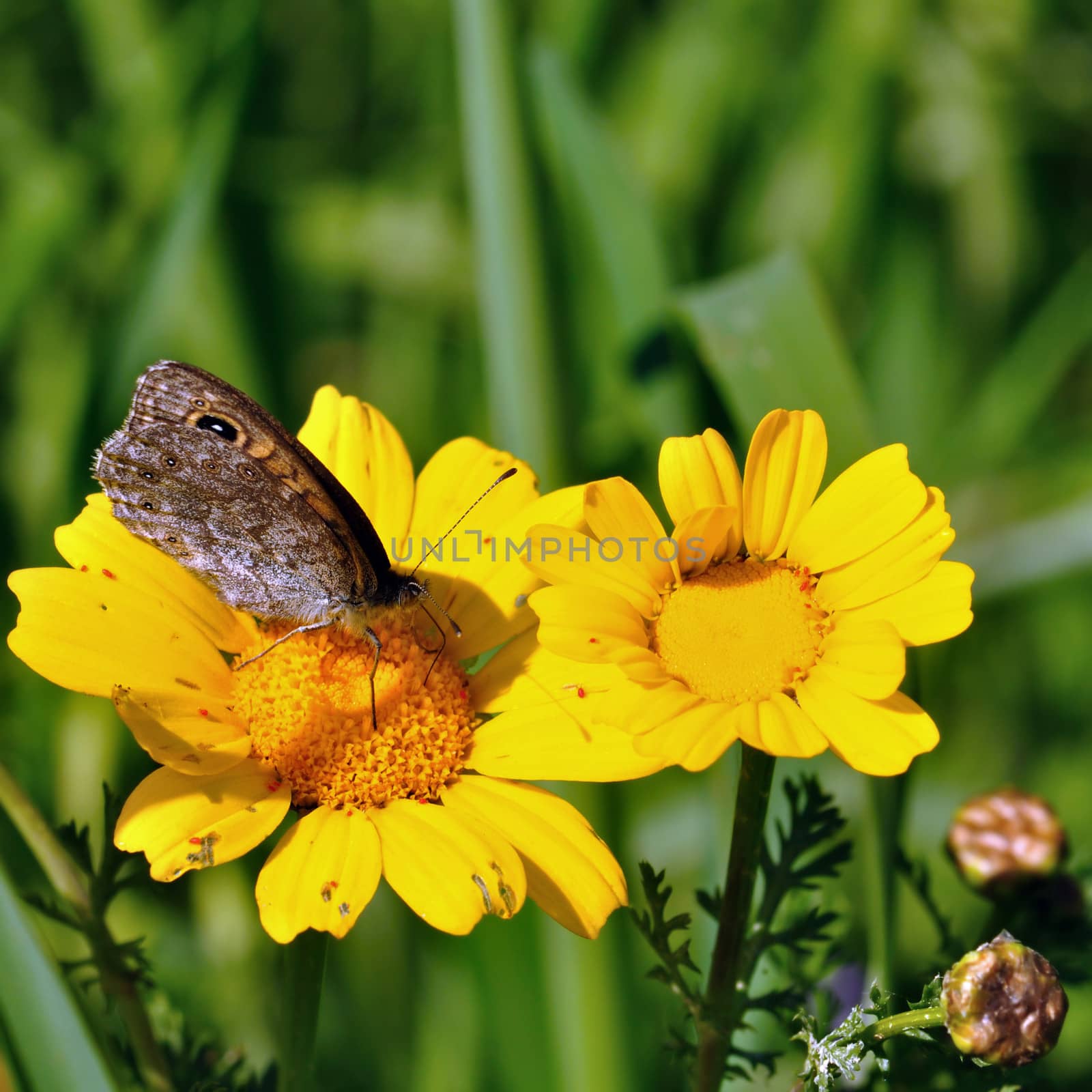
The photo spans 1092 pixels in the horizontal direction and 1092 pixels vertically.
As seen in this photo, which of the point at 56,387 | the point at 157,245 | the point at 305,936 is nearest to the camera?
the point at 305,936

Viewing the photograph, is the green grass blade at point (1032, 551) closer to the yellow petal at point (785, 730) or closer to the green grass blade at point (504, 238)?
the green grass blade at point (504, 238)

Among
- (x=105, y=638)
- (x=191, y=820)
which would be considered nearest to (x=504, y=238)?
(x=105, y=638)

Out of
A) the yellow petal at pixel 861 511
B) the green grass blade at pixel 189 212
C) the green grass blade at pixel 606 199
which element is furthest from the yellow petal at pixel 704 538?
the green grass blade at pixel 189 212

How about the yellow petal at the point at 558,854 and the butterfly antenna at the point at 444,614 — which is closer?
the yellow petal at the point at 558,854

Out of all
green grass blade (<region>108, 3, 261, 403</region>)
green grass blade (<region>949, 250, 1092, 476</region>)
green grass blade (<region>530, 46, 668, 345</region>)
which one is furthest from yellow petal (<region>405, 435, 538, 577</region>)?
green grass blade (<region>949, 250, 1092, 476</region>)

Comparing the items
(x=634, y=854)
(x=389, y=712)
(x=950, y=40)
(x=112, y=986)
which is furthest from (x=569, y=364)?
(x=950, y=40)

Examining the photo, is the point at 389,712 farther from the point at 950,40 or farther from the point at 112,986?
the point at 950,40

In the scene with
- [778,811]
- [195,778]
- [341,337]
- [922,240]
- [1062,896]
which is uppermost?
[341,337]
